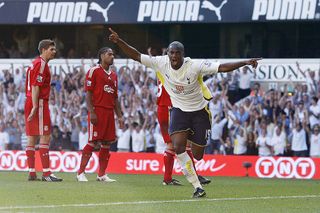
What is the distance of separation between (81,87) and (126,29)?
435 centimetres

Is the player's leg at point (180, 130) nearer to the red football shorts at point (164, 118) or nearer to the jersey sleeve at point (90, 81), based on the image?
the red football shorts at point (164, 118)

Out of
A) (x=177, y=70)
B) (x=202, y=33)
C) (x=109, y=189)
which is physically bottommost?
(x=109, y=189)

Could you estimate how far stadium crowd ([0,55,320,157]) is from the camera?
25094 mm

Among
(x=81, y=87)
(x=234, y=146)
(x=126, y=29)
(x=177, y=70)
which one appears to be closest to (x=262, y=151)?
(x=234, y=146)

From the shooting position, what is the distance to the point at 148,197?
14398 mm

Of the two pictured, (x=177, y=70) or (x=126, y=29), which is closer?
(x=177, y=70)

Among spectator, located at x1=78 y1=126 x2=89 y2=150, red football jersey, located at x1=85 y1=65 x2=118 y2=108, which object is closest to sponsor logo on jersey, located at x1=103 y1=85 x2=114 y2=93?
red football jersey, located at x1=85 y1=65 x2=118 y2=108

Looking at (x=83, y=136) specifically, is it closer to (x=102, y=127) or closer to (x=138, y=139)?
(x=138, y=139)

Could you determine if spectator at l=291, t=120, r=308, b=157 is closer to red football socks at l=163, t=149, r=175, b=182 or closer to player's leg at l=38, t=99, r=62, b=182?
red football socks at l=163, t=149, r=175, b=182

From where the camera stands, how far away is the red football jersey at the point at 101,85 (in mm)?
17938

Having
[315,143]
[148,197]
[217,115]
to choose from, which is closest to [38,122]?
[148,197]

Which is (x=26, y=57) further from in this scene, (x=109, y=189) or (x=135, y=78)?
(x=109, y=189)

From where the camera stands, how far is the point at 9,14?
32.6m

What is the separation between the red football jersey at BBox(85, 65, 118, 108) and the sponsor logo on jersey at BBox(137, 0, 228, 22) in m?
12.2
